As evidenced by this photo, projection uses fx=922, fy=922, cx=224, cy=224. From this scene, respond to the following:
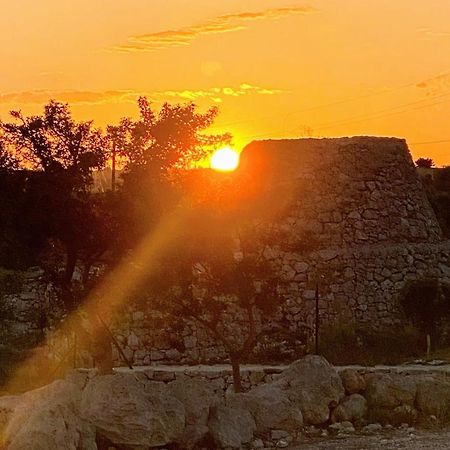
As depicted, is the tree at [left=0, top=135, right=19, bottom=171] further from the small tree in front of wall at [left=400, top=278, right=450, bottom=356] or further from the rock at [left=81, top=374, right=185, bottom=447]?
the small tree in front of wall at [left=400, top=278, right=450, bottom=356]

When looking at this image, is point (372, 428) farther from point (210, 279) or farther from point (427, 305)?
point (427, 305)

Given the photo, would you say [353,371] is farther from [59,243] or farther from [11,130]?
[11,130]

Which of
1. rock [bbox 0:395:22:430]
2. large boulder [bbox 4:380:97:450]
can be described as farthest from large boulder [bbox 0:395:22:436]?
large boulder [bbox 4:380:97:450]

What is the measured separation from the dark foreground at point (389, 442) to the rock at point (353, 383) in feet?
4.17

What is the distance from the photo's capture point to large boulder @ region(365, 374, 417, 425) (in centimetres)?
1662

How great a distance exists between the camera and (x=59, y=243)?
15.9m

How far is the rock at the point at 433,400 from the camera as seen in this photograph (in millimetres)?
16797

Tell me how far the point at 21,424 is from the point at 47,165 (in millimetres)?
4321

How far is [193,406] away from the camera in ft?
49.4

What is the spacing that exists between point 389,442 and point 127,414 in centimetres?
429

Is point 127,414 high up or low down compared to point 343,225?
down

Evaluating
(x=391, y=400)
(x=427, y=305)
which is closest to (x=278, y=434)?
(x=391, y=400)

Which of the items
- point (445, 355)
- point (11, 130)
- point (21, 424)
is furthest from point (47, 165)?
point (445, 355)

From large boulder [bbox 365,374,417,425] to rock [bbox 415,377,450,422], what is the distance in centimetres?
12
